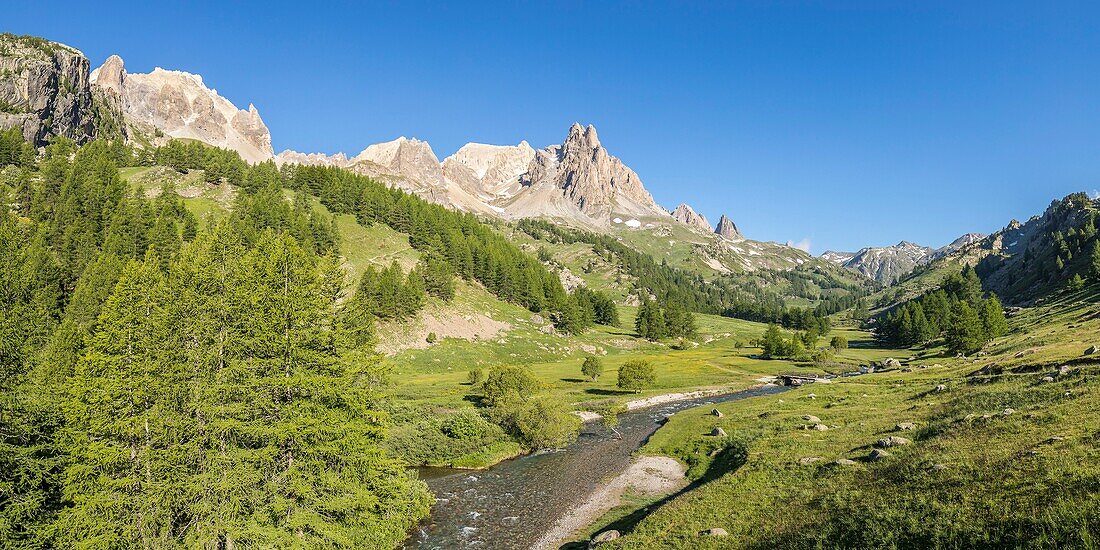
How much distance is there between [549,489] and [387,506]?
1861 cm

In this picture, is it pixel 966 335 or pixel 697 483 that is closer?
pixel 697 483

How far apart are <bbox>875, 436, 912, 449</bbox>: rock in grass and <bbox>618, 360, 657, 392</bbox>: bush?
5066cm

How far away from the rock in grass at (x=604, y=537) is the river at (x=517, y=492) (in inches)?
172

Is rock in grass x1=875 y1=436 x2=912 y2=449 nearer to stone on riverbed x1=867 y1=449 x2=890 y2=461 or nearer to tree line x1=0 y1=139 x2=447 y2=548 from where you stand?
stone on riverbed x1=867 y1=449 x2=890 y2=461

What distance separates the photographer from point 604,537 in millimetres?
30062

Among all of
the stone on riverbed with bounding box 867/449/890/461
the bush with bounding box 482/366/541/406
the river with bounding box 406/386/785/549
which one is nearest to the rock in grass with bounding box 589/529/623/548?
the river with bounding box 406/386/785/549

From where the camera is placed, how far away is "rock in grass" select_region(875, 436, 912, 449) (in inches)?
1268

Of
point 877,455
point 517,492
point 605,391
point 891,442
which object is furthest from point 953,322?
point 517,492

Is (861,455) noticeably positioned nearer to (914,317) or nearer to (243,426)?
(243,426)

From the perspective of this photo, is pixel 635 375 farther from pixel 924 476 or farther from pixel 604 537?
pixel 924 476

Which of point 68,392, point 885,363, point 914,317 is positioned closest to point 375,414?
point 68,392

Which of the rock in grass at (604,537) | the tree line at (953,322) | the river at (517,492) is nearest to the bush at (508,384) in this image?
the river at (517,492)

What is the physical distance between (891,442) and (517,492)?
94.5 ft

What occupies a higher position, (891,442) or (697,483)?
(891,442)
